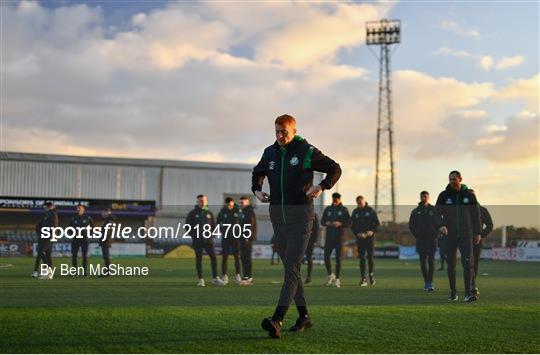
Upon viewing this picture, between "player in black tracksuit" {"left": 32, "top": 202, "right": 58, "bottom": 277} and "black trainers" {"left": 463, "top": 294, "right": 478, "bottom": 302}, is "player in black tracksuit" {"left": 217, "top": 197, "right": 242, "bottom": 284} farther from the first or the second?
"black trainers" {"left": 463, "top": 294, "right": 478, "bottom": 302}

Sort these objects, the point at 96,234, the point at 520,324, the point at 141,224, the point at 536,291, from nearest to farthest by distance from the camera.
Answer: the point at 520,324 → the point at 536,291 → the point at 96,234 → the point at 141,224

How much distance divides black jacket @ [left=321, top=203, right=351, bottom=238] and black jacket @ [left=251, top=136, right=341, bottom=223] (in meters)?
9.22

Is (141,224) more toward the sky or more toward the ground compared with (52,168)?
more toward the ground

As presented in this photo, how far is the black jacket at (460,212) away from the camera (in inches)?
484

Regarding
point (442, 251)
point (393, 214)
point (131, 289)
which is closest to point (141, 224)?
point (393, 214)

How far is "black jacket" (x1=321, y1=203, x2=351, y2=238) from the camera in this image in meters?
16.6

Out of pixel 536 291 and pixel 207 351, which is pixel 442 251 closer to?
pixel 536 291

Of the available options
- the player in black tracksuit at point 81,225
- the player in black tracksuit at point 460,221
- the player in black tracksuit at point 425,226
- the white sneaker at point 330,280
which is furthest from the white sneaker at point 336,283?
the player in black tracksuit at point 81,225

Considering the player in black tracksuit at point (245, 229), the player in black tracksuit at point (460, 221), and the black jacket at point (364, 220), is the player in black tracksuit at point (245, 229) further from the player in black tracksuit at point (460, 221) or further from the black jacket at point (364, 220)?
the player in black tracksuit at point (460, 221)

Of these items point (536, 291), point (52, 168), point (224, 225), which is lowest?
point (536, 291)

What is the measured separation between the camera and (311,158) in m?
7.33

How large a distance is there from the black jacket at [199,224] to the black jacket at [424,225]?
15.8ft

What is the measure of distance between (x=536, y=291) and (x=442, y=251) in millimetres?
11643

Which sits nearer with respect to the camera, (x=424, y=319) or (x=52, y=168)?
(x=424, y=319)
